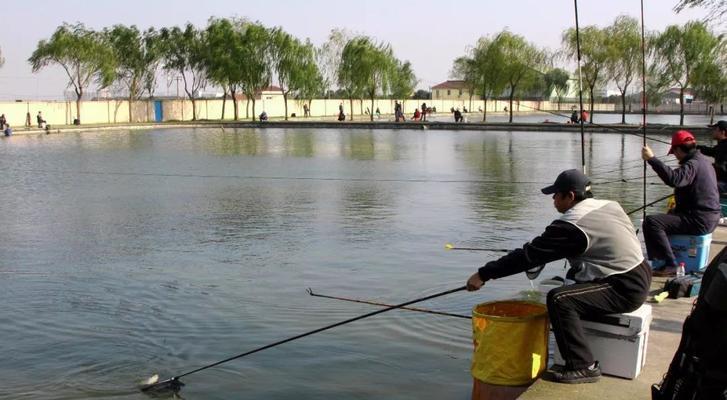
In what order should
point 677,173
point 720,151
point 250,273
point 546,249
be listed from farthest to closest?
point 720,151 → point 250,273 → point 677,173 → point 546,249

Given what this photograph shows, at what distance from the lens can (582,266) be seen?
4793mm

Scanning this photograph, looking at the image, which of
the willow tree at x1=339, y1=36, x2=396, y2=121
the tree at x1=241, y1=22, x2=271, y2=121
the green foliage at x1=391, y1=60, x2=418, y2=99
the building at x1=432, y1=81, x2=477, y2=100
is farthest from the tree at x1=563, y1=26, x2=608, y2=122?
the building at x1=432, y1=81, x2=477, y2=100

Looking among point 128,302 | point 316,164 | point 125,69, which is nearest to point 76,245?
point 128,302

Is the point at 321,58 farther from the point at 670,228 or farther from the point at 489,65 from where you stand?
the point at 670,228

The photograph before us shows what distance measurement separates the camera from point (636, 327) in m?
4.75

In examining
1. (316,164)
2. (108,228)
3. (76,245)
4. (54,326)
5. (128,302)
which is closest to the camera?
(54,326)

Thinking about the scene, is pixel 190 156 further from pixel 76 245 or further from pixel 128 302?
pixel 128 302

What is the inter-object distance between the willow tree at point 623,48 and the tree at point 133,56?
126 ft

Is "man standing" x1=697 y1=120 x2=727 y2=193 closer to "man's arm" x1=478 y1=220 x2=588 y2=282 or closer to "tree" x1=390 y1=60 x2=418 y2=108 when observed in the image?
"man's arm" x1=478 y1=220 x2=588 y2=282

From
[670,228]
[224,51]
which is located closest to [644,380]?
[670,228]

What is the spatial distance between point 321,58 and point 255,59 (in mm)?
7879

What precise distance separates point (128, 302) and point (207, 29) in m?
64.5

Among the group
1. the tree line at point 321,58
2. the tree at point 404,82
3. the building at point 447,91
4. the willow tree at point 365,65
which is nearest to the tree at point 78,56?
the tree line at point 321,58

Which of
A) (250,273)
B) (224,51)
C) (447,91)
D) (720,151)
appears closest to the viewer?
(250,273)
